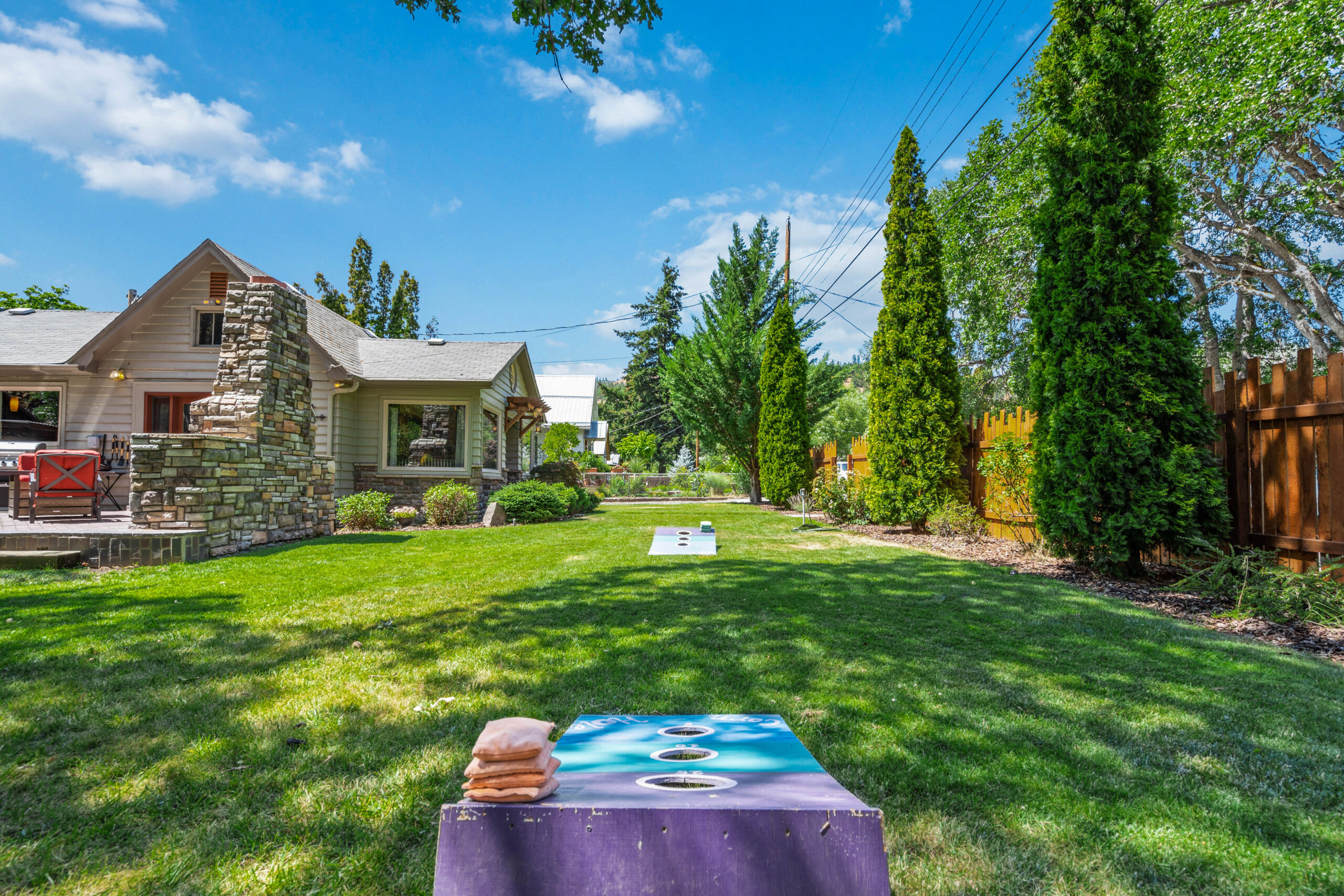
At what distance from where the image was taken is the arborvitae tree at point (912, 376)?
383 inches

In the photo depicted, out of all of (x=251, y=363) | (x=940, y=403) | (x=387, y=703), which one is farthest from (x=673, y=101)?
(x=387, y=703)

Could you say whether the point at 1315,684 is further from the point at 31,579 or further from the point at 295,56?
the point at 295,56

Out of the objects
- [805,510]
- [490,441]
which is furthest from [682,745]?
[490,441]

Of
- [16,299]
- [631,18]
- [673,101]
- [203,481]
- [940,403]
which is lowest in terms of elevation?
[203,481]

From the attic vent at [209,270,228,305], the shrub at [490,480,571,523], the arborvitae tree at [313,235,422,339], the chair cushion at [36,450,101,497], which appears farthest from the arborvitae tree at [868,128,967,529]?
the arborvitae tree at [313,235,422,339]

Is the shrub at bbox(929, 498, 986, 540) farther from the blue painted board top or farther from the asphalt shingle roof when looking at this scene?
the asphalt shingle roof

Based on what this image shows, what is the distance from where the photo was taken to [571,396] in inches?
1704

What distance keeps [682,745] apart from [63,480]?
10326 millimetres

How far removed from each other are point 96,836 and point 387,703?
1.12 m

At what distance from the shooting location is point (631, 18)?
17.2 feet

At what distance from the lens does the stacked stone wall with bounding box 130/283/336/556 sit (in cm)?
714

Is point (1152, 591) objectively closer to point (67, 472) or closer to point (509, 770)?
point (509, 770)

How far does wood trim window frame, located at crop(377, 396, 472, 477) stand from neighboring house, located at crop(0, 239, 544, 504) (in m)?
0.03

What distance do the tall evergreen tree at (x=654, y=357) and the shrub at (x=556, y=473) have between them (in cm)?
2503
